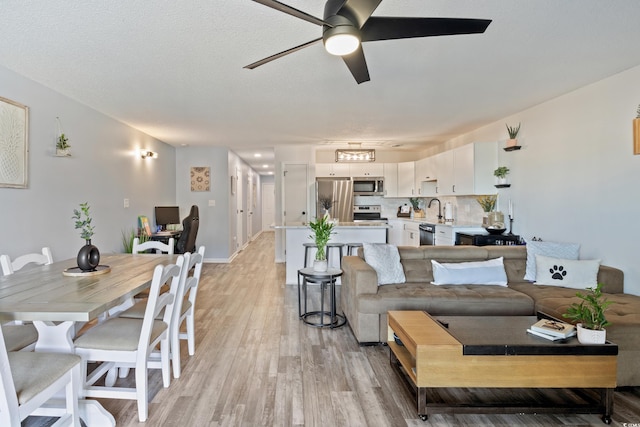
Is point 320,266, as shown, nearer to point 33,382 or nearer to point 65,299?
point 65,299

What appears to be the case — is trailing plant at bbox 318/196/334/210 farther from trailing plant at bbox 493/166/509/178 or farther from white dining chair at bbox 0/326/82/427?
white dining chair at bbox 0/326/82/427

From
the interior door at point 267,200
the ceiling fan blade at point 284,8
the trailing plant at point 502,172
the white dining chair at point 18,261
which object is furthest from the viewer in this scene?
the interior door at point 267,200

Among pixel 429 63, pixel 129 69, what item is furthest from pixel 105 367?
pixel 429 63

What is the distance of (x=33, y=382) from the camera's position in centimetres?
142

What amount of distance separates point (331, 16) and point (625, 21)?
201cm

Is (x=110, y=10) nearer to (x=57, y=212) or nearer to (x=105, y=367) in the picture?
(x=105, y=367)

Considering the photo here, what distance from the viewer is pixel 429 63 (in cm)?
280

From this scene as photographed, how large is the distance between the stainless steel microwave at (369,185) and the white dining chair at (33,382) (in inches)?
229

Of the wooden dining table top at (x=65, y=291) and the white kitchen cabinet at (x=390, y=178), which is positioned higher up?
the white kitchen cabinet at (x=390, y=178)

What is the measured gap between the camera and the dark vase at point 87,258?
2.23 metres

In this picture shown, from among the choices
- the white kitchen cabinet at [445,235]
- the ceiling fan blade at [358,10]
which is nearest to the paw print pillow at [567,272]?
the white kitchen cabinet at [445,235]

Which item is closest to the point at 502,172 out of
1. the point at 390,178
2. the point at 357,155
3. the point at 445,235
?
the point at 445,235

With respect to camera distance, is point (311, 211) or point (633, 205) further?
point (311, 211)

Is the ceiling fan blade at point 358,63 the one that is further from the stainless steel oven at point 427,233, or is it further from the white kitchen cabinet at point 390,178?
the white kitchen cabinet at point 390,178
